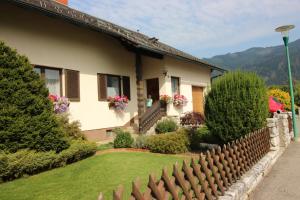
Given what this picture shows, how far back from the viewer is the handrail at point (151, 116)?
42.8ft

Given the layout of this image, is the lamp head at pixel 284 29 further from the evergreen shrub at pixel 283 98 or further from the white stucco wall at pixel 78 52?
the evergreen shrub at pixel 283 98

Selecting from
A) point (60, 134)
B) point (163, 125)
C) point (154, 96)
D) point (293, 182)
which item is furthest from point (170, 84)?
point (293, 182)

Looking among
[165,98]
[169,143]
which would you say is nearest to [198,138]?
[169,143]

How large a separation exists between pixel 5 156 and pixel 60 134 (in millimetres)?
1606

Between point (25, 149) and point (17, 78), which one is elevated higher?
point (17, 78)

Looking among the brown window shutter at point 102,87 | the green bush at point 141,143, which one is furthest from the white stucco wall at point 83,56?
the green bush at point 141,143

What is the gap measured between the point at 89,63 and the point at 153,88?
498cm

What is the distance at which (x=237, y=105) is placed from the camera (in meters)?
8.61

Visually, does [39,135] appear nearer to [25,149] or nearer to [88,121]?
[25,149]

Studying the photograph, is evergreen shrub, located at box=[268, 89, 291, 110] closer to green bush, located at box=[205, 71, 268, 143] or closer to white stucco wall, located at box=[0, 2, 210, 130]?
white stucco wall, located at box=[0, 2, 210, 130]

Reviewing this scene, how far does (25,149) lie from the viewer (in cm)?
636

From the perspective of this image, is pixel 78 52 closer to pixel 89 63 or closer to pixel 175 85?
pixel 89 63

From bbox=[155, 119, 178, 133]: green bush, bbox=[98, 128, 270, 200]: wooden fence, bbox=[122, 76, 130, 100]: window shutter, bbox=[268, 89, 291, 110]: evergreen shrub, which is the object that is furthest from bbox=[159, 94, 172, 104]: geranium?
bbox=[268, 89, 291, 110]: evergreen shrub

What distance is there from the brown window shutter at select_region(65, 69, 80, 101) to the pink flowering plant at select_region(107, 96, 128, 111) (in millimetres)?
1912
